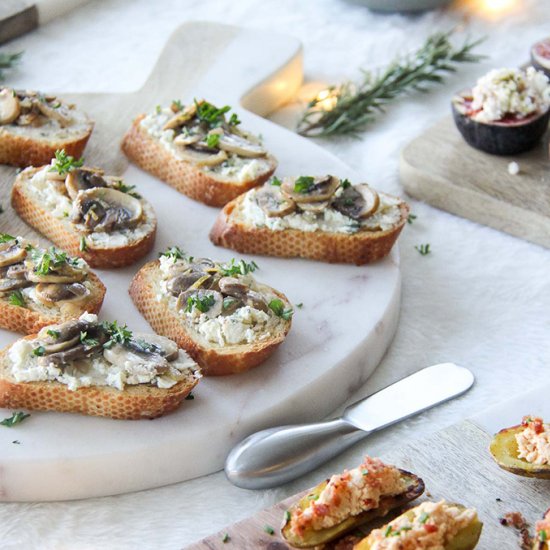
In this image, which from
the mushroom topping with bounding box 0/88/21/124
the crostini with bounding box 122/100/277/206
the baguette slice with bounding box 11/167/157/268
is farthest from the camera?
the mushroom topping with bounding box 0/88/21/124

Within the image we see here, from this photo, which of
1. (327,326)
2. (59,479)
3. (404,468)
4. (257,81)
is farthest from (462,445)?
(257,81)

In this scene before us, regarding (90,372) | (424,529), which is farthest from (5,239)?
(424,529)

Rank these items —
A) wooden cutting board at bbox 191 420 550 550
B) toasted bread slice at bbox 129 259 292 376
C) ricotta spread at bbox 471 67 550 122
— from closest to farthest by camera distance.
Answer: wooden cutting board at bbox 191 420 550 550, toasted bread slice at bbox 129 259 292 376, ricotta spread at bbox 471 67 550 122

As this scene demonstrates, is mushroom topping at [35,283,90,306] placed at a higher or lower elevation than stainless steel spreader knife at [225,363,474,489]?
higher

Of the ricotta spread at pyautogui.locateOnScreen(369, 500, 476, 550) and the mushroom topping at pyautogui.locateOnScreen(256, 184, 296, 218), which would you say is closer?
the ricotta spread at pyautogui.locateOnScreen(369, 500, 476, 550)

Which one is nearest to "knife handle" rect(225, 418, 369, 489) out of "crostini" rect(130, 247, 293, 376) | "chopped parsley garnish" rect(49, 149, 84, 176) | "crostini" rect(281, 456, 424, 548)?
"crostini" rect(130, 247, 293, 376)

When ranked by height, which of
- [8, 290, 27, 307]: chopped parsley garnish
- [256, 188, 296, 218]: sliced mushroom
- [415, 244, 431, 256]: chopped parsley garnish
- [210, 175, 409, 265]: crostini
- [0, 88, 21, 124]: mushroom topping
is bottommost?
[415, 244, 431, 256]: chopped parsley garnish

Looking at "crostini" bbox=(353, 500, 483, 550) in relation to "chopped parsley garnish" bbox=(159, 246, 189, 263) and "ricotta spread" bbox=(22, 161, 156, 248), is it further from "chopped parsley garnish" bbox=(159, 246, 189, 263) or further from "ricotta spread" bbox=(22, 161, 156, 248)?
"ricotta spread" bbox=(22, 161, 156, 248)
